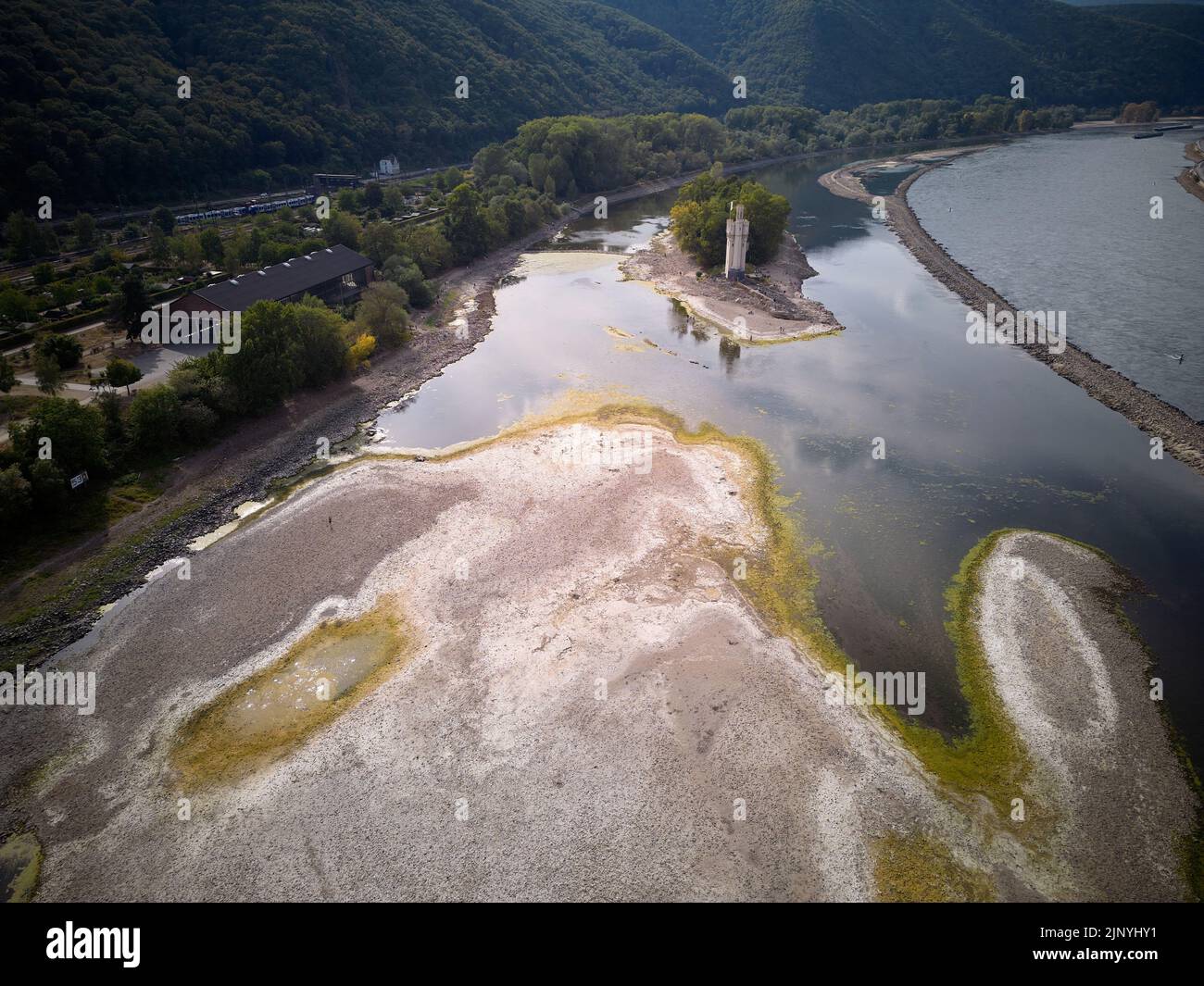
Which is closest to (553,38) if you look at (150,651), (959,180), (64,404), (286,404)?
(959,180)

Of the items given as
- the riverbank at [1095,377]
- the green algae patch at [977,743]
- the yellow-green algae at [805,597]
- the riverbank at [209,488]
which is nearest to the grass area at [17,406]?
the riverbank at [209,488]

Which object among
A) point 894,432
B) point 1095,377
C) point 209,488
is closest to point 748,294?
point 894,432

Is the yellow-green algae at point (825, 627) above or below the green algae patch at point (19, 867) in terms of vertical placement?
above

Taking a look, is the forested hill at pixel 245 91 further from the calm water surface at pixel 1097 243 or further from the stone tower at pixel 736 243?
the calm water surface at pixel 1097 243

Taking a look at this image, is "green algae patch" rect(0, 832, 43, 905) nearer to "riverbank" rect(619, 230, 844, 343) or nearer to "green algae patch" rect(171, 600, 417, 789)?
"green algae patch" rect(171, 600, 417, 789)

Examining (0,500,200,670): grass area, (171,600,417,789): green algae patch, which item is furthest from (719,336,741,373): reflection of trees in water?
(0,500,200,670): grass area
